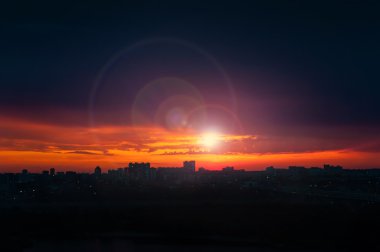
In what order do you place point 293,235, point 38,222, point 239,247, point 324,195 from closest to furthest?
point 239,247 → point 293,235 → point 38,222 → point 324,195

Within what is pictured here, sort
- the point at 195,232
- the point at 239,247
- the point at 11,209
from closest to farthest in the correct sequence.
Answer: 1. the point at 239,247
2. the point at 195,232
3. the point at 11,209

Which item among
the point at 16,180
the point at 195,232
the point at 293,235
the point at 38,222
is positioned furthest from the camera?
the point at 16,180

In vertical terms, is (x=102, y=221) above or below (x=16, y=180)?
below

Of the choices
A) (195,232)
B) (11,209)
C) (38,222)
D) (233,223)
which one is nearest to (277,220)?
(233,223)

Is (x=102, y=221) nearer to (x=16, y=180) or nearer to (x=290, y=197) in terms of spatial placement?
(x=290, y=197)

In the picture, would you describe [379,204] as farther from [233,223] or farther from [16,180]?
[16,180]

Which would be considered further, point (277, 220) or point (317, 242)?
point (277, 220)

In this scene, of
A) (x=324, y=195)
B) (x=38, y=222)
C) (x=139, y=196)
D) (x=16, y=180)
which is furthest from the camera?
(x=16, y=180)

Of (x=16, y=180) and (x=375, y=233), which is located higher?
(x=16, y=180)

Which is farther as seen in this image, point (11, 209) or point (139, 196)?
point (139, 196)

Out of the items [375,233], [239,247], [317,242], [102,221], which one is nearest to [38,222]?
[102,221]
